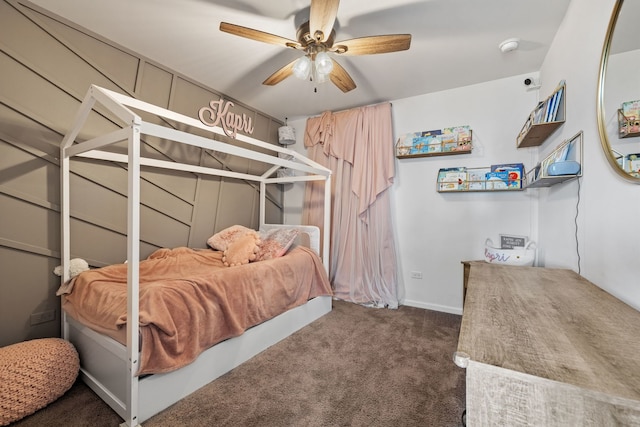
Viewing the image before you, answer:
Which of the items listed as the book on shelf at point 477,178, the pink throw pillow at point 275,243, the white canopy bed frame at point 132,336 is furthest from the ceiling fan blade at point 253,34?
the book on shelf at point 477,178

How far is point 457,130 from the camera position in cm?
274

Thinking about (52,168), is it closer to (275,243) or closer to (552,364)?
(275,243)

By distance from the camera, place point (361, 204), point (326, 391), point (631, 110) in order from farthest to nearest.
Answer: point (361, 204) → point (326, 391) → point (631, 110)

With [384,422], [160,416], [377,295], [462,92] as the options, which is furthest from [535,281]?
[462,92]

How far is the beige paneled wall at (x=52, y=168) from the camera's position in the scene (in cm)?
172

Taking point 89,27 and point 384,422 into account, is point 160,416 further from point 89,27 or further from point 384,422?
point 89,27

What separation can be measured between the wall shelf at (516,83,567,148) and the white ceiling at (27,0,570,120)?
535mm

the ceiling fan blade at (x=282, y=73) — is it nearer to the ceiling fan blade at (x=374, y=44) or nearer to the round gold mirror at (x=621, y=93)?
the ceiling fan blade at (x=374, y=44)

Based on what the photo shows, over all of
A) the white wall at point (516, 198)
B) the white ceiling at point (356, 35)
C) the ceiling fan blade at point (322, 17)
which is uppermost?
the white ceiling at point (356, 35)

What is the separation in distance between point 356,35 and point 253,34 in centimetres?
82

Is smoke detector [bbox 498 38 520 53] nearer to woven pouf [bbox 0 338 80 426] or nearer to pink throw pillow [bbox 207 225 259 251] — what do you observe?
pink throw pillow [bbox 207 225 259 251]

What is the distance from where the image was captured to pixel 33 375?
4.63ft

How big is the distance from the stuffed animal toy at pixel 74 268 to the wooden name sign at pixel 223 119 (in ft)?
A: 4.32

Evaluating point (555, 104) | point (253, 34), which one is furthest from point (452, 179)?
point (253, 34)
